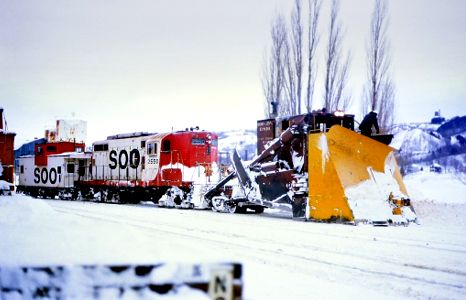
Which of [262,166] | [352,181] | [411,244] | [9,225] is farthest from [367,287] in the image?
[262,166]

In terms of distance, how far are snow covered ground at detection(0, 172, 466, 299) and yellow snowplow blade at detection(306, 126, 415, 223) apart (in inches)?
24.9

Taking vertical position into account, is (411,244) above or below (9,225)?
below

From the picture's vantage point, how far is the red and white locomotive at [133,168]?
18.4 metres

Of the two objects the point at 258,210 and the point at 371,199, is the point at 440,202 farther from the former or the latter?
the point at 371,199

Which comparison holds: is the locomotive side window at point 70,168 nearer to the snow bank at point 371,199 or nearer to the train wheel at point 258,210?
the train wheel at point 258,210

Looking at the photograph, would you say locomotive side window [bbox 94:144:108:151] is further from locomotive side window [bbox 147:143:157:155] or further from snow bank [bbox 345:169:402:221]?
snow bank [bbox 345:169:402:221]

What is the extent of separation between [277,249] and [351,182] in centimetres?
440

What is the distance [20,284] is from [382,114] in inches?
1000

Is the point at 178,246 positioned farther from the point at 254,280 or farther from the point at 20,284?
the point at 254,280

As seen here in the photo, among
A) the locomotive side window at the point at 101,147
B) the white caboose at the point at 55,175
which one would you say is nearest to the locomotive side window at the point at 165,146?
the locomotive side window at the point at 101,147

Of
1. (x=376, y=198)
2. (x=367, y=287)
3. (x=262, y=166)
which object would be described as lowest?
(x=367, y=287)

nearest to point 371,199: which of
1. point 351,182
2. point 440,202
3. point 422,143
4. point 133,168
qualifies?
point 351,182

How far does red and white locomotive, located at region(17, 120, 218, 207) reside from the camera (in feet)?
60.3

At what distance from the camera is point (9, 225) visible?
3.20 meters
